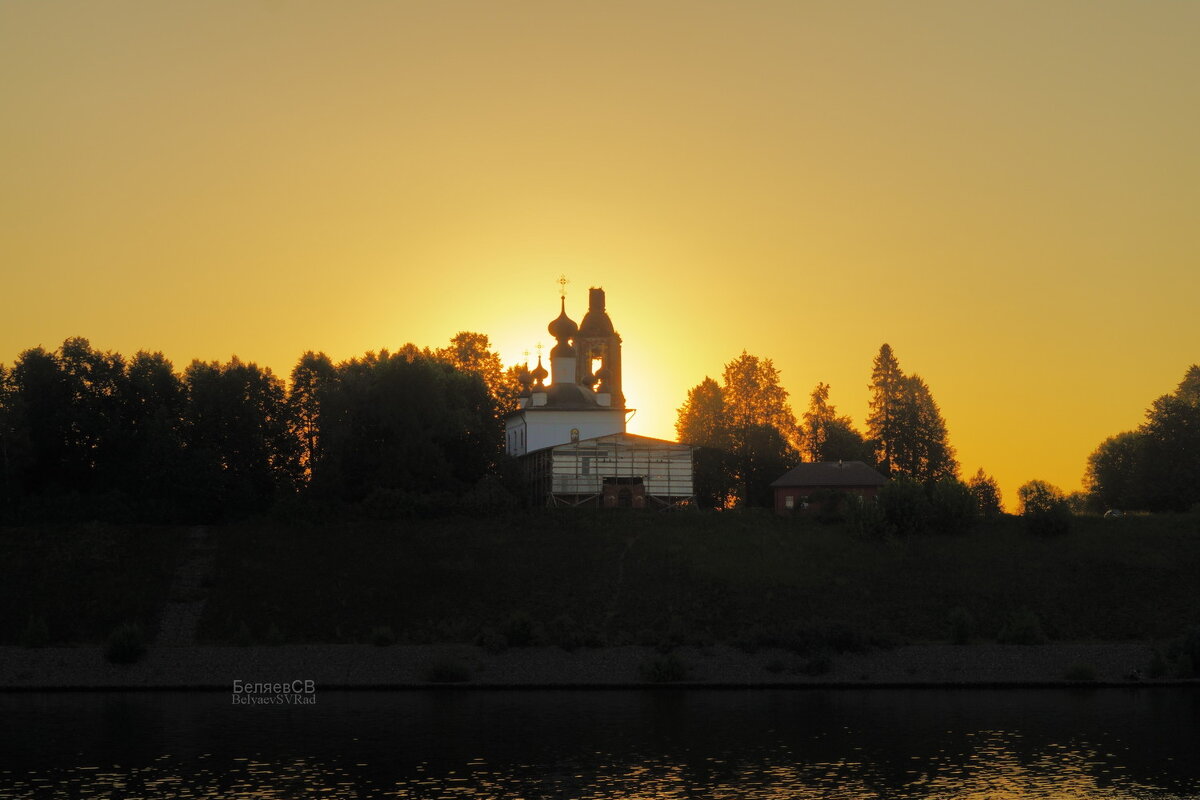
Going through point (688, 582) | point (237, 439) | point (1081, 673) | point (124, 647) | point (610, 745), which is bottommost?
point (610, 745)

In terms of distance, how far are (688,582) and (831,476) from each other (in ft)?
70.3

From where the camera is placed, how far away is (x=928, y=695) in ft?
149

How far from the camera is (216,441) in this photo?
75125 millimetres

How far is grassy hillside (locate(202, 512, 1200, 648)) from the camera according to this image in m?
53.4

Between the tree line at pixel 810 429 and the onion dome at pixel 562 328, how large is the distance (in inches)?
501

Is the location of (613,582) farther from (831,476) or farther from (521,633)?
(831,476)

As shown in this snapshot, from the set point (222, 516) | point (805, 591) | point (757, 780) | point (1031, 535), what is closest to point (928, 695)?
point (805, 591)

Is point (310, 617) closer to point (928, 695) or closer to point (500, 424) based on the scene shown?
point (928, 695)

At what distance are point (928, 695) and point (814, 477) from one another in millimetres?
32481

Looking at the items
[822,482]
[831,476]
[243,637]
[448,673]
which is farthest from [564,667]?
[831,476]

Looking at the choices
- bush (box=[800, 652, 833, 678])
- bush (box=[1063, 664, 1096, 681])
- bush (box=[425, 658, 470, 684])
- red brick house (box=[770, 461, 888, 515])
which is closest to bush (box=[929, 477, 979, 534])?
red brick house (box=[770, 461, 888, 515])

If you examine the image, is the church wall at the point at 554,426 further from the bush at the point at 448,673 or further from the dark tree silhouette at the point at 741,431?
the bush at the point at 448,673

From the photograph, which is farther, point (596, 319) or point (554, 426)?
point (596, 319)

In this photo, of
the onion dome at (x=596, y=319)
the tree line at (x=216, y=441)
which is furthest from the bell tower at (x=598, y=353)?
the tree line at (x=216, y=441)
